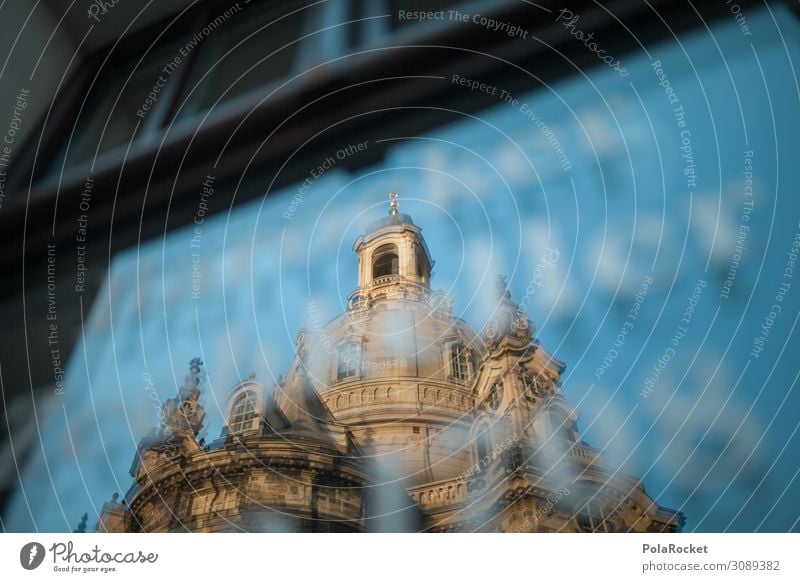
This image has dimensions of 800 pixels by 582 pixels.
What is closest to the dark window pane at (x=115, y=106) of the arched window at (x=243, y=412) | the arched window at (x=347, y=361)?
the arched window at (x=243, y=412)

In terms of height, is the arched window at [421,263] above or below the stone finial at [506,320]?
above

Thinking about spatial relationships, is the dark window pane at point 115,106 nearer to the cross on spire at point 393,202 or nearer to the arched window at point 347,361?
the cross on spire at point 393,202

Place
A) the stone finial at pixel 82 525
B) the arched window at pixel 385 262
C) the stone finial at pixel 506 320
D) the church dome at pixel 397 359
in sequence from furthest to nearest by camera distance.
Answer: the church dome at pixel 397 359 → the stone finial at pixel 506 320 → the arched window at pixel 385 262 → the stone finial at pixel 82 525

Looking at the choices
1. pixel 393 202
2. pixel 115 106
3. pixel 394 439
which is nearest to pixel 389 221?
pixel 393 202

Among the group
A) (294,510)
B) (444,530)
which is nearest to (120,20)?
(294,510)

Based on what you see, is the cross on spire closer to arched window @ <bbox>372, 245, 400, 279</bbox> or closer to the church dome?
the church dome

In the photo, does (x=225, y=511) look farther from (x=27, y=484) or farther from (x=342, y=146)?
(x=342, y=146)

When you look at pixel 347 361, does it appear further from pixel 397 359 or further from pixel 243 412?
pixel 243 412
